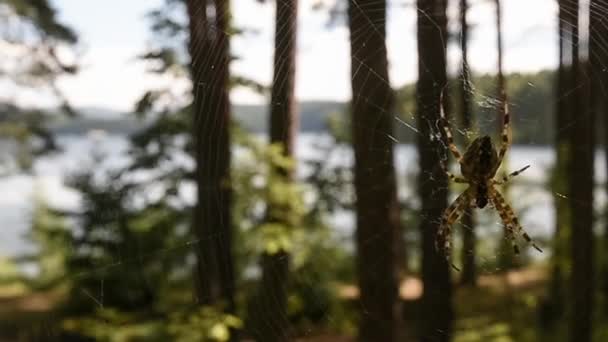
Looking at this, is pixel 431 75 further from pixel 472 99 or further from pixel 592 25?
pixel 592 25

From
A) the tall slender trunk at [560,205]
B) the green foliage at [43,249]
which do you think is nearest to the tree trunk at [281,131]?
the tall slender trunk at [560,205]

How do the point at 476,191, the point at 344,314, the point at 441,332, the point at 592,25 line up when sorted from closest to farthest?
the point at 476,191, the point at 592,25, the point at 441,332, the point at 344,314

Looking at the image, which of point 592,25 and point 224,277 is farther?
point 224,277

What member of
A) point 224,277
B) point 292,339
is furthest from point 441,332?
point 224,277

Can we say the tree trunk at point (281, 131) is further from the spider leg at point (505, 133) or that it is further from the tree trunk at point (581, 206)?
the tree trunk at point (581, 206)

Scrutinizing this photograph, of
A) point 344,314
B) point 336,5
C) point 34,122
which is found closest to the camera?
point 336,5

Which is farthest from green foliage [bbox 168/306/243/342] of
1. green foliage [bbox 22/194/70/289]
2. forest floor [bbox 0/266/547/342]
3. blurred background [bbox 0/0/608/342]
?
green foliage [bbox 22/194/70/289]

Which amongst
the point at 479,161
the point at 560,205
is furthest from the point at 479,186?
the point at 560,205
